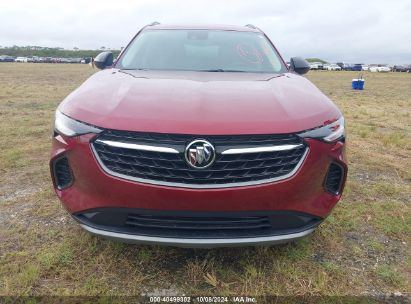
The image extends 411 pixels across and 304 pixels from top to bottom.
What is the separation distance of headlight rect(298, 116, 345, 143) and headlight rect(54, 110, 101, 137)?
1.17 meters

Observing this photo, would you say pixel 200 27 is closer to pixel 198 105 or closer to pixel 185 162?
pixel 198 105

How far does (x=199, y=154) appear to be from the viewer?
1937 millimetres

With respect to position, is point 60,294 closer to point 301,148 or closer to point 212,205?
point 212,205

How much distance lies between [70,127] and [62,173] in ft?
0.96

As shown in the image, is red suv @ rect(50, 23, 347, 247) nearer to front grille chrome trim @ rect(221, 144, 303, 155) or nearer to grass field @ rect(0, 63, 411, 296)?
front grille chrome trim @ rect(221, 144, 303, 155)

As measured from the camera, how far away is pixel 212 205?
6.44ft

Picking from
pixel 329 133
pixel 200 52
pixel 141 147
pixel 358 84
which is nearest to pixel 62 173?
pixel 141 147

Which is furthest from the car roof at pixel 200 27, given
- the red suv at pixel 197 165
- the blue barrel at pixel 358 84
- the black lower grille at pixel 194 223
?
the blue barrel at pixel 358 84

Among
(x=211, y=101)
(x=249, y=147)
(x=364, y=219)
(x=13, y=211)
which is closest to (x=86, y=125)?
(x=211, y=101)

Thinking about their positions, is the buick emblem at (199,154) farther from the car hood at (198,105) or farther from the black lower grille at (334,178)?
the black lower grille at (334,178)

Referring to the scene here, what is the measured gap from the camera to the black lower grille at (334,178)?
7.24ft

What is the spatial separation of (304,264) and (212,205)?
3.05 ft

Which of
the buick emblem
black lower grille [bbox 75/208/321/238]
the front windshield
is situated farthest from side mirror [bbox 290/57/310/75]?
the buick emblem

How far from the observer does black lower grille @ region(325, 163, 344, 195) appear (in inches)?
86.9
